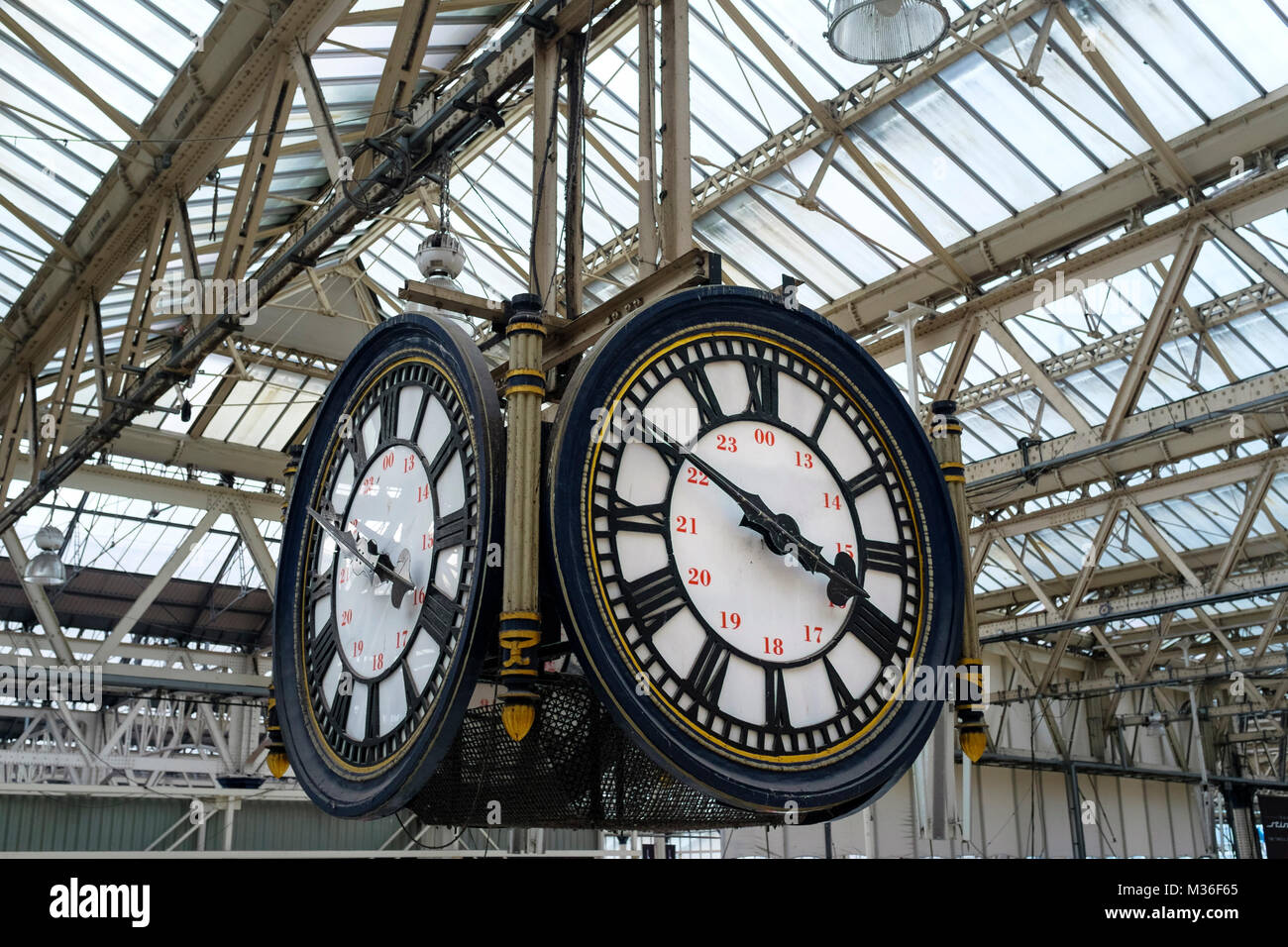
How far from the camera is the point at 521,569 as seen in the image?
6.32ft

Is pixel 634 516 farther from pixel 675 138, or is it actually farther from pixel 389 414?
pixel 675 138

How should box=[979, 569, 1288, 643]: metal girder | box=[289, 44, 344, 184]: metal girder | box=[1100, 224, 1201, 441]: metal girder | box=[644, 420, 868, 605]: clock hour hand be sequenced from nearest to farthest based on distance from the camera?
box=[644, 420, 868, 605]: clock hour hand < box=[289, 44, 344, 184]: metal girder < box=[1100, 224, 1201, 441]: metal girder < box=[979, 569, 1288, 643]: metal girder

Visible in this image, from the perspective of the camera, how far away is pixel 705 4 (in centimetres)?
1356

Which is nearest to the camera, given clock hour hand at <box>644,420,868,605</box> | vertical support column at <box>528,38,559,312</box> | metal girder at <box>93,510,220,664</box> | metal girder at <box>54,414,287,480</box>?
clock hour hand at <box>644,420,868,605</box>

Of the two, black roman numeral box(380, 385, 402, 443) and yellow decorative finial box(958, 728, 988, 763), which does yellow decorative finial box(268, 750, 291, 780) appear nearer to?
black roman numeral box(380, 385, 402, 443)

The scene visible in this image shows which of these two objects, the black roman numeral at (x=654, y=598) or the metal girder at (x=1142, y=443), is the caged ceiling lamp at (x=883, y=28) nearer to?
the black roman numeral at (x=654, y=598)

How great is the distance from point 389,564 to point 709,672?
69 centimetres

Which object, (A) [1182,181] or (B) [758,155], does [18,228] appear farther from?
(A) [1182,181]

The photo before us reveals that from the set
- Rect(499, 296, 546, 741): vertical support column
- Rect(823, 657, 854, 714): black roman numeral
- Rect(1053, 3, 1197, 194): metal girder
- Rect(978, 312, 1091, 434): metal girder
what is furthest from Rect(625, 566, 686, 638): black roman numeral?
Rect(978, 312, 1091, 434): metal girder

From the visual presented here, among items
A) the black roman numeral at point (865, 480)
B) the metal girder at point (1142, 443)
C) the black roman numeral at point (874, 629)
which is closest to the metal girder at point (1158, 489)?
the metal girder at point (1142, 443)

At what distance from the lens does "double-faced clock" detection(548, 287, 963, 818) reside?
1894mm

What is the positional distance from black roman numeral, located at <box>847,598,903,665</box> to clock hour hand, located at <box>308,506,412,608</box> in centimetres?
82

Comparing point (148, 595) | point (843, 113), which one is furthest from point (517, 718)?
point (148, 595)

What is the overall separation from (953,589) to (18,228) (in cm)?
1358
